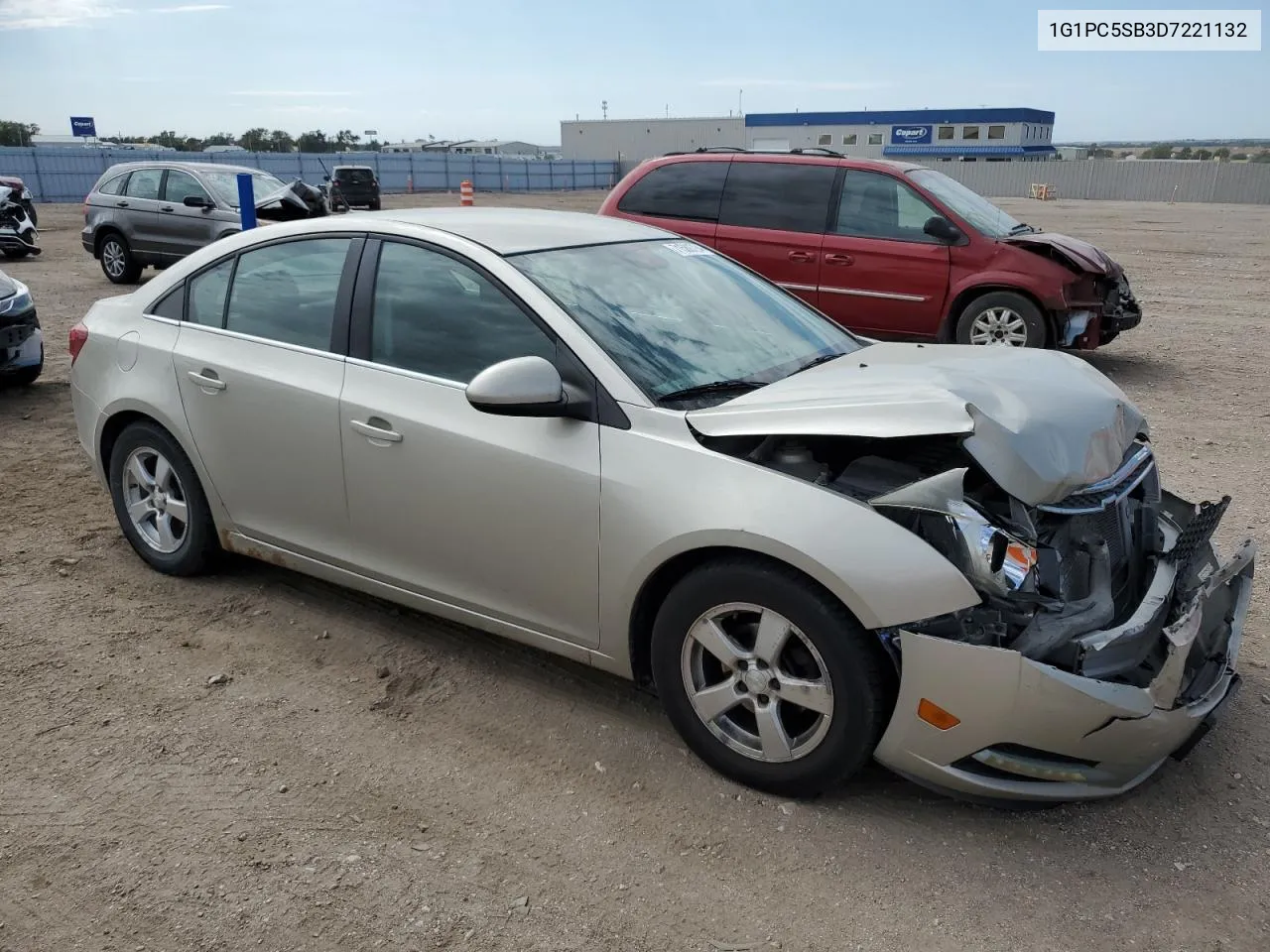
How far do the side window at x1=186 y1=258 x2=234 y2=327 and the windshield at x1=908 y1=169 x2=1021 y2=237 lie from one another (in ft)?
20.6

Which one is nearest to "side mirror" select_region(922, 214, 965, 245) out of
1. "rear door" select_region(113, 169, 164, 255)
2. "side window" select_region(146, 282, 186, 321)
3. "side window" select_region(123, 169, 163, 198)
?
"side window" select_region(146, 282, 186, 321)

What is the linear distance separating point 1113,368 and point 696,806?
766 cm

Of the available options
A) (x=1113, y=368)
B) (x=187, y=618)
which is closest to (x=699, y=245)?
(x=187, y=618)

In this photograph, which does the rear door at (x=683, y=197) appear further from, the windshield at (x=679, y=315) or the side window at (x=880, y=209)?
the windshield at (x=679, y=315)

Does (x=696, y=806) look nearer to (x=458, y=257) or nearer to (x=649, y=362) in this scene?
(x=649, y=362)

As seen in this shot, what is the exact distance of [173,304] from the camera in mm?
4387

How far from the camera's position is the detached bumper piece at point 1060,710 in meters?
2.62

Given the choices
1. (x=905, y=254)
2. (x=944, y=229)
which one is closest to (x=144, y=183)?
(x=905, y=254)

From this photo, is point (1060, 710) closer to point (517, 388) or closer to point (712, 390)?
point (712, 390)

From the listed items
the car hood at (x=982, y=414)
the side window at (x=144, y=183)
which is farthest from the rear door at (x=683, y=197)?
the side window at (x=144, y=183)

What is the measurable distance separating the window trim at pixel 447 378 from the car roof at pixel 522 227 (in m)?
0.10

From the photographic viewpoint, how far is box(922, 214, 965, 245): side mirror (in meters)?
8.62

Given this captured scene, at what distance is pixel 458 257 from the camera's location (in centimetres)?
358

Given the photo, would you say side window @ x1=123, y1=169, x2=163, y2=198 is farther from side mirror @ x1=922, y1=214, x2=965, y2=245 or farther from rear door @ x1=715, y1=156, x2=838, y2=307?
side mirror @ x1=922, y1=214, x2=965, y2=245
